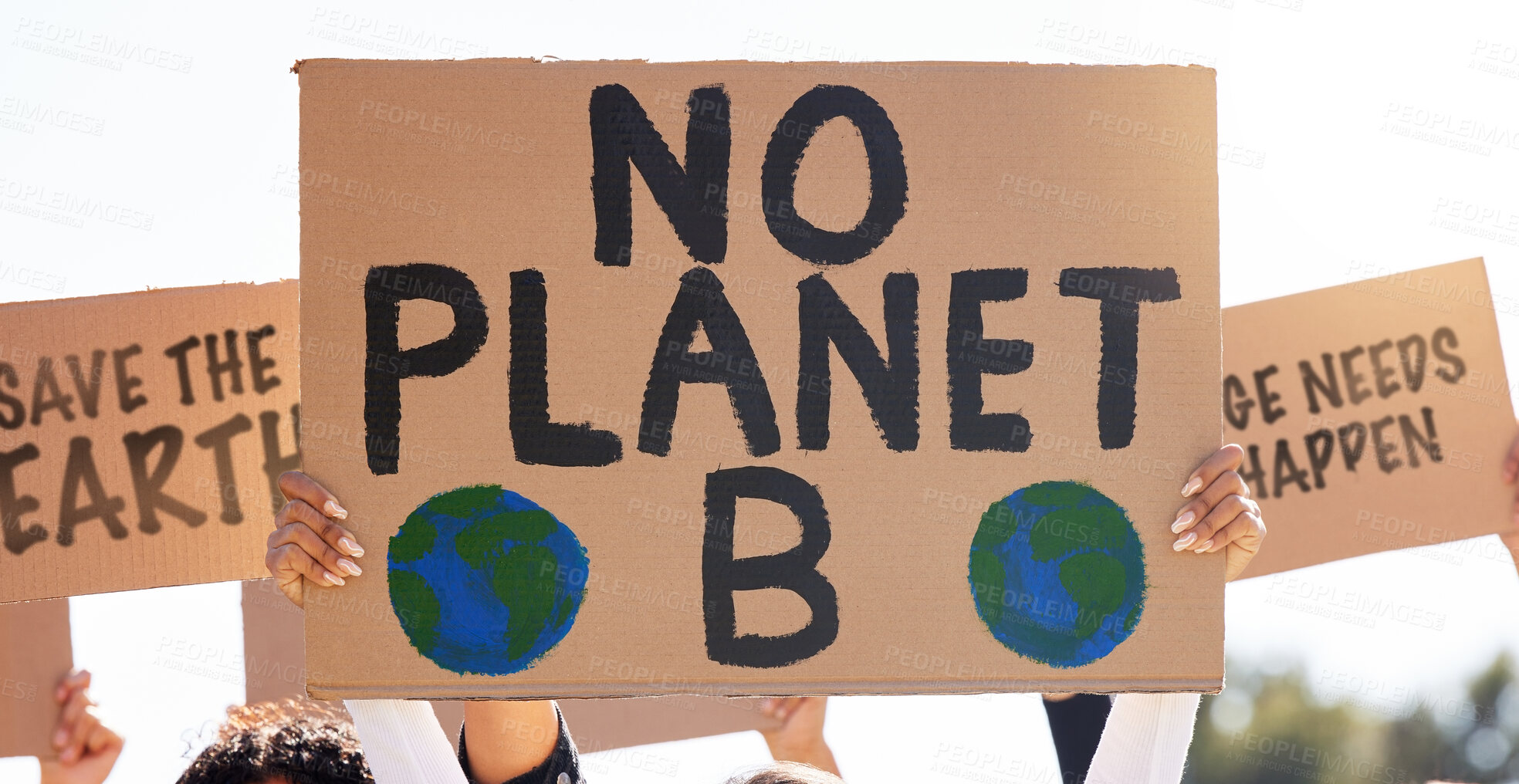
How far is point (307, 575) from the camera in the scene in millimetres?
1736

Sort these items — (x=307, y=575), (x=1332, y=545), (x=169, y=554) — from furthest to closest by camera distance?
1. (x=1332, y=545)
2. (x=169, y=554)
3. (x=307, y=575)

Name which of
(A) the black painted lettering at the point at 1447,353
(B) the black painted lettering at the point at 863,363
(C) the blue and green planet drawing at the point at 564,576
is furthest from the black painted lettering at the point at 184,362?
(A) the black painted lettering at the point at 1447,353

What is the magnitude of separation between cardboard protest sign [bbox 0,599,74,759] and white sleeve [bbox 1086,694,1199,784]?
6.76 ft

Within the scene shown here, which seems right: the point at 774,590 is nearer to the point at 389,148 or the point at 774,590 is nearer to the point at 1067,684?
the point at 1067,684

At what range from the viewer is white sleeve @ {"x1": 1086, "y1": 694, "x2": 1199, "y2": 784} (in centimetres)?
177

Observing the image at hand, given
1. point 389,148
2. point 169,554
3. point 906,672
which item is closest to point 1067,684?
point 906,672

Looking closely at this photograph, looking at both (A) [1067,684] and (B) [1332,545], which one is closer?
(A) [1067,684]

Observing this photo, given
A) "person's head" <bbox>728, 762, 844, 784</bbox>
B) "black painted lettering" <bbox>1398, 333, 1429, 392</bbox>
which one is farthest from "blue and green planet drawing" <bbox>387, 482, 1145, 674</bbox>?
"black painted lettering" <bbox>1398, 333, 1429, 392</bbox>

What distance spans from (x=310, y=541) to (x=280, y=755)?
531 mm

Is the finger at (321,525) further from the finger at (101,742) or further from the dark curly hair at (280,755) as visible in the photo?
the finger at (101,742)

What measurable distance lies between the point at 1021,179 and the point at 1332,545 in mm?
1265

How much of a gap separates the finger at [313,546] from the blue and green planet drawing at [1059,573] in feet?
3.03

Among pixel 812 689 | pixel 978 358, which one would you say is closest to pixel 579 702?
pixel 812 689

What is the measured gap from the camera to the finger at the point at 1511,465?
2.60m
